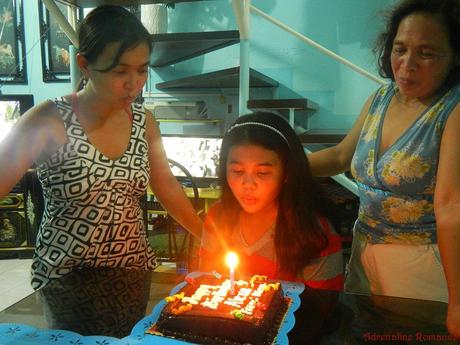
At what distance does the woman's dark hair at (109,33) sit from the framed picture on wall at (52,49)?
3.67 metres

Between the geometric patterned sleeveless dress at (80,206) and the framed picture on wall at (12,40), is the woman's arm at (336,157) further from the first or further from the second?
the framed picture on wall at (12,40)

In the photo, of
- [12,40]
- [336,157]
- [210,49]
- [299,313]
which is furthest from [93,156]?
[12,40]

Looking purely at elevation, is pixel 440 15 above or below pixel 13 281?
above

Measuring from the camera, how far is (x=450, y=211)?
3.40 ft

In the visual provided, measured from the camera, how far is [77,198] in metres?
1.33

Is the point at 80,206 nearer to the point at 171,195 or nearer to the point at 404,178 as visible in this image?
the point at 171,195

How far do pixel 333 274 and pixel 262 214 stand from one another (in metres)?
0.31

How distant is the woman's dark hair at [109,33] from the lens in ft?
4.12

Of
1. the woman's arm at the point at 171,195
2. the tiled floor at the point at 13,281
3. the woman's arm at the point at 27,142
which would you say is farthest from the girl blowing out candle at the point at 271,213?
the tiled floor at the point at 13,281

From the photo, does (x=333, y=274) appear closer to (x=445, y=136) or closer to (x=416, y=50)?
(x=445, y=136)

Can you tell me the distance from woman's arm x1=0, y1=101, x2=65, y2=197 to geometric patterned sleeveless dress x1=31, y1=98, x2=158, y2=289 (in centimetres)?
3

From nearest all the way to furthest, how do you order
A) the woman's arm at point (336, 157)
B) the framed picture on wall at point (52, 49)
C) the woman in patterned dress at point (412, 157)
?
1. the woman in patterned dress at point (412, 157)
2. the woman's arm at point (336, 157)
3. the framed picture on wall at point (52, 49)

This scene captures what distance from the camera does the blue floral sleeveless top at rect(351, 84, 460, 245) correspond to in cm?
121

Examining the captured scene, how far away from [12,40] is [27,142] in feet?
13.4
